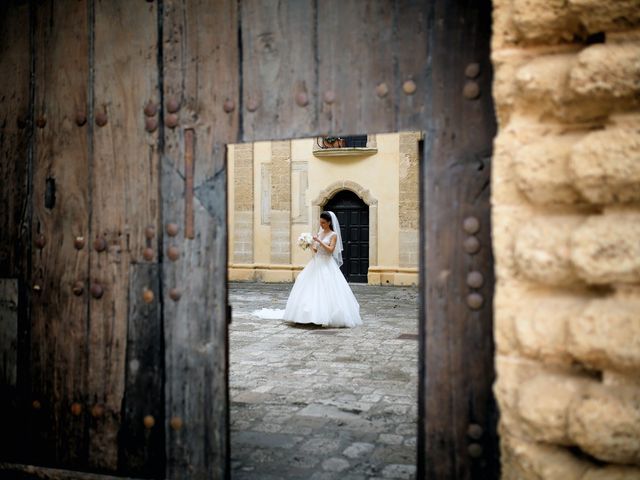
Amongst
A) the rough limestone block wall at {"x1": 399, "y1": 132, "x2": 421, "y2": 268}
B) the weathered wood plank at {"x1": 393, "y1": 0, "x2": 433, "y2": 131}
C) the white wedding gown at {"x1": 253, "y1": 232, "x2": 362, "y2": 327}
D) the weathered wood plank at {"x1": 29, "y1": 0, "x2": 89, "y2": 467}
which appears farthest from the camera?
the rough limestone block wall at {"x1": 399, "y1": 132, "x2": 421, "y2": 268}

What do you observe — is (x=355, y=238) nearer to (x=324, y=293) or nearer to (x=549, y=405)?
(x=324, y=293)

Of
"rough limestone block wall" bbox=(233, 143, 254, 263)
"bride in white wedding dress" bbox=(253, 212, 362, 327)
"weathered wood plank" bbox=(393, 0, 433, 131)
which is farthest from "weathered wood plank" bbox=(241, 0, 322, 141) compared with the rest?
"rough limestone block wall" bbox=(233, 143, 254, 263)

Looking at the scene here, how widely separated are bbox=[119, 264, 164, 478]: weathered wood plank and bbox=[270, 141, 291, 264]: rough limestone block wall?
1478 cm

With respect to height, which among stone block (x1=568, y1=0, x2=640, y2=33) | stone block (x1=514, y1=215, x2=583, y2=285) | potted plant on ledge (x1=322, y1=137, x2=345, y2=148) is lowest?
stone block (x1=514, y1=215, x2=583, y2=285)

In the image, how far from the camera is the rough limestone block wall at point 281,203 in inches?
697

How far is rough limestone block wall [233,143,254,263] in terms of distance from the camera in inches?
Result: 709

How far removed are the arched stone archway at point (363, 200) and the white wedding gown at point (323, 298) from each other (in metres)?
7.10

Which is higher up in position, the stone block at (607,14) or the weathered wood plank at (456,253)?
the stone block at (607,14)

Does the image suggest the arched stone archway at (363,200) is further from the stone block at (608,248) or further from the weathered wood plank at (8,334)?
the stone block at (608,248)

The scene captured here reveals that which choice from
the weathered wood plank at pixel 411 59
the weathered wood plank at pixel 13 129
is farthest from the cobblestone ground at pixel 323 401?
the weathered wood plank at pixel 411 59

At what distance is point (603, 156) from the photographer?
1.45 m

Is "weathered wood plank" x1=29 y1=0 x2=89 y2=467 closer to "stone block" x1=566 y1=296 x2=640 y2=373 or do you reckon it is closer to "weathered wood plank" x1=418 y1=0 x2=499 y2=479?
"weathered wood plank" x1=418 y1=0 x2=499 y2=479

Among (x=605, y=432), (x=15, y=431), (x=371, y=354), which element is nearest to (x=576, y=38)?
(x=605, y=432)

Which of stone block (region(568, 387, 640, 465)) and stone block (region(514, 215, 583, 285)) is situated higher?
stone block (region(514, 215, 583, 285))
